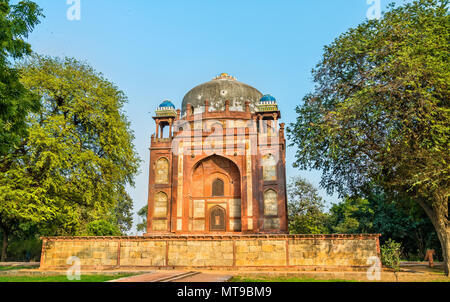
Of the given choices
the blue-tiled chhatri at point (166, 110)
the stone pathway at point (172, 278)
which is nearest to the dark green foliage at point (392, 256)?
the stone pathway at point (172, 278)

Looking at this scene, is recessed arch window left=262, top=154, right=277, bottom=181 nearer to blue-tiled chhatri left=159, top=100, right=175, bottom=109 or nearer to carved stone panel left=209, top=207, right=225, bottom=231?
carved stone panel left=209, top=207, right=225, bottom=231

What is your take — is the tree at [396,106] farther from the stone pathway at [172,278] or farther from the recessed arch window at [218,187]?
the recessed arch window at [218,187]

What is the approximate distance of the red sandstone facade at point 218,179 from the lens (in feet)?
82.4

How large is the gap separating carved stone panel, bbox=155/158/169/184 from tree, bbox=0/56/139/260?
21.2 ft

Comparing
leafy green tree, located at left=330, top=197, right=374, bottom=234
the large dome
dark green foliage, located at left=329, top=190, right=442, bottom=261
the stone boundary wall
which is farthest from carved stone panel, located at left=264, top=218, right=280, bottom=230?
the large dome

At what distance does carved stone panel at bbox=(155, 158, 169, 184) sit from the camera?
26719 mm

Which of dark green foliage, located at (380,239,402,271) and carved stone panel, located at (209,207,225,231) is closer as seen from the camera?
dark green foliage, located at (380,239,402,271)

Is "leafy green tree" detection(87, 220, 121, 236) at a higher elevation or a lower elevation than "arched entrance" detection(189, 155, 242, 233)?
lower

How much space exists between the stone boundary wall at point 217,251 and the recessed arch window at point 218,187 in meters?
10.2

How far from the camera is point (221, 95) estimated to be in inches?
1227

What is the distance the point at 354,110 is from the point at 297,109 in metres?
3.91

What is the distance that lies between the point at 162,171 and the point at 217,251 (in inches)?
463

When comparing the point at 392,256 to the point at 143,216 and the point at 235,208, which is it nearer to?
the point at 235,208
